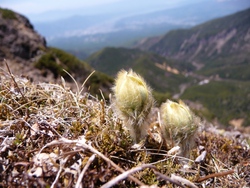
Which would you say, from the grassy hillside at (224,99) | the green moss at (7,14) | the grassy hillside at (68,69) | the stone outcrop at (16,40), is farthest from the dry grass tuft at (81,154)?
the grassy hillside at (224,99)

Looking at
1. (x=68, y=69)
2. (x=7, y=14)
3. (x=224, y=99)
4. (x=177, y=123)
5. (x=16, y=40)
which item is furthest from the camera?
(x=224, y=99)

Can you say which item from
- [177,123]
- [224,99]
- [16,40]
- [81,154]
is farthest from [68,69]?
[224,99]

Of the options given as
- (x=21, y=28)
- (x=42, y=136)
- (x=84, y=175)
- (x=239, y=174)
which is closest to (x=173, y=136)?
(x=239, y=174)

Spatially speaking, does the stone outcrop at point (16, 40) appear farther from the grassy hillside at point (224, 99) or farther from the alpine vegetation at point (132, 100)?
the grassy hillside at point (224, 99)

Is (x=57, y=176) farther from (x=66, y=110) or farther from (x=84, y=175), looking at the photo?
(x=66, y=110)

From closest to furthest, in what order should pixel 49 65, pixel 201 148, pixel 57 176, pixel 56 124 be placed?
1. pixel 57 176
2. pixel 56 124
3. pixel 201 148
4. pixel 49 65

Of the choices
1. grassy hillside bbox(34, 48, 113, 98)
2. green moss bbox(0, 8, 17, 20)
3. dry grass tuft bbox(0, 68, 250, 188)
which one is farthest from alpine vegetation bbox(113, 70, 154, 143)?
green moss bbox(0, 8, 17, 20)

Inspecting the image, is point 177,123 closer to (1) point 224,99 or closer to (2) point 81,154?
(2) point 81,154
